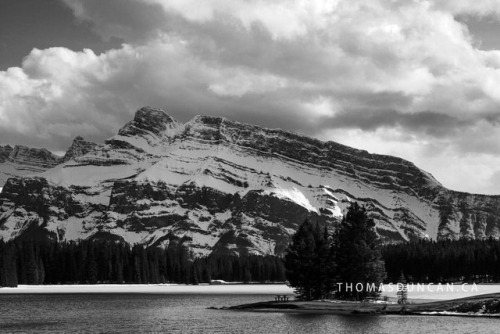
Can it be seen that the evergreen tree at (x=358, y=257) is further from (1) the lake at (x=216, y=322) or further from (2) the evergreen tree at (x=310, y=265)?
(1) the lake at (x=216, y=322)

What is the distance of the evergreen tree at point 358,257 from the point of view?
5074 inches

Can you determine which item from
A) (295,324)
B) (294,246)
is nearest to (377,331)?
(295,324)


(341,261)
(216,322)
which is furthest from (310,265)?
(216,322)

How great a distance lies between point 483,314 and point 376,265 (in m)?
22.4

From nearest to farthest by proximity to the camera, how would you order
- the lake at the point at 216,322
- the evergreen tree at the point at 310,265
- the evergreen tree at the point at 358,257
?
1. the lake at the point at 216,322
2. the evergreen tree at the point at 358,257
3. the evergreen tree at the point at 310,265

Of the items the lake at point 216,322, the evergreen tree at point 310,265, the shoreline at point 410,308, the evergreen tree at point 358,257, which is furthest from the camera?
the evergreen tree at point 310,265

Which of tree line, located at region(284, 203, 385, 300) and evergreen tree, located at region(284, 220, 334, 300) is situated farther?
evergreen tree, located at region(284, 220, 334, 300)

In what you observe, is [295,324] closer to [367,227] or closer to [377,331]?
[377,331]

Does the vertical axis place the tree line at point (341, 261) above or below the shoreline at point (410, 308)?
above

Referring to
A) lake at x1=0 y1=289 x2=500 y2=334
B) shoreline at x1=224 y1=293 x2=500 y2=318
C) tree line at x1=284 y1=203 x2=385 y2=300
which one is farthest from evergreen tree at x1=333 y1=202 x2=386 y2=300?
lake at x1=0 y1=289 x2=500 y2=334

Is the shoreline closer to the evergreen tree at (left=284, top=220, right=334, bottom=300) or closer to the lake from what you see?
the lake

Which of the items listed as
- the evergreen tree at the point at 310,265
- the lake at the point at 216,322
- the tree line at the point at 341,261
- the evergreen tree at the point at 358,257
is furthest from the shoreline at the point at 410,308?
the evergreen tree at the point at 310,265

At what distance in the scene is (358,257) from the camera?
423 feet

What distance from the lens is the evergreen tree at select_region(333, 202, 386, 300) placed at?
423 feet
